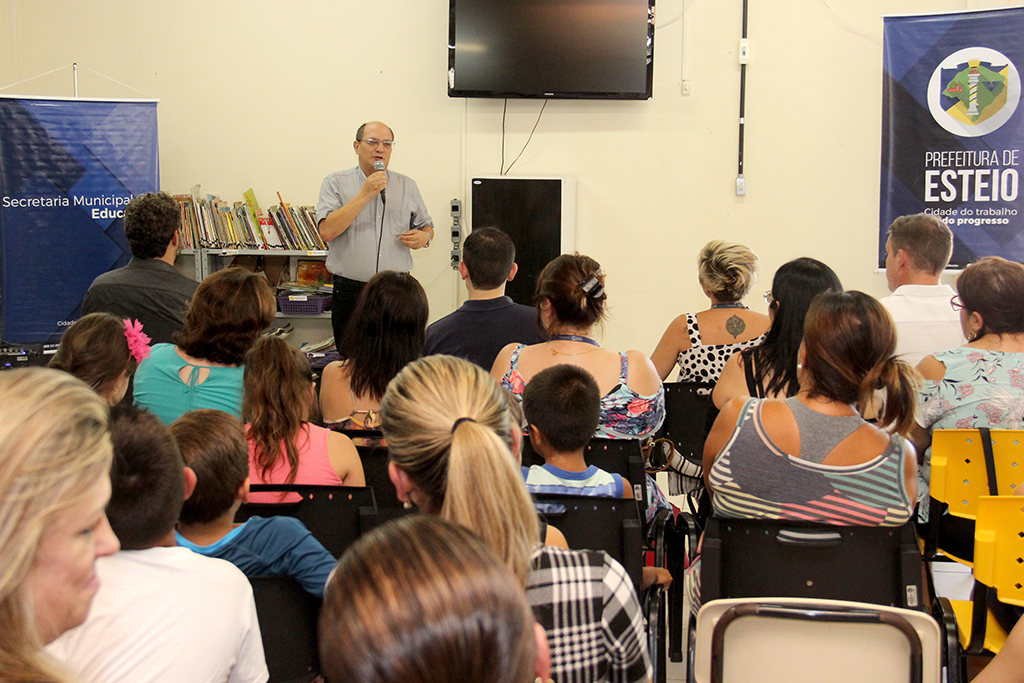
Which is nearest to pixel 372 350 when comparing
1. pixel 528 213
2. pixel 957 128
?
pixel 528 213

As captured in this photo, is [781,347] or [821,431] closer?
[821,431]

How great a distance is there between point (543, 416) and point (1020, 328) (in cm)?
160

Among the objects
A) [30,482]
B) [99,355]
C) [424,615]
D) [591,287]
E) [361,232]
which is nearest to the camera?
[424,615]

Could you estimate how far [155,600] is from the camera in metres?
1.26

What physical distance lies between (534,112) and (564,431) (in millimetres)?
3957

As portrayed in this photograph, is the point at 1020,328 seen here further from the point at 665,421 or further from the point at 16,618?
the point at 16,618

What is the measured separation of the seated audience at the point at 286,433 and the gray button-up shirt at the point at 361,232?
9.20 ft

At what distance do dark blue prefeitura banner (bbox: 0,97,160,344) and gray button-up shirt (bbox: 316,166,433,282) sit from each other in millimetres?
1132

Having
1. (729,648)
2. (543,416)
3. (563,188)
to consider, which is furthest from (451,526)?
(563,188)

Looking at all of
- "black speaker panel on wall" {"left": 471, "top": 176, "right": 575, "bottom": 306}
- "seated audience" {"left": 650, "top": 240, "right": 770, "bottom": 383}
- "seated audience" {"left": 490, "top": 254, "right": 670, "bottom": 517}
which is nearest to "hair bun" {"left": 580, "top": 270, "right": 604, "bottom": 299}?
"seated audience" {"left": 490, "top": 254, "right": 670, "bottom": 517}

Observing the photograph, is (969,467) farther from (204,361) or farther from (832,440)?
(204,361)

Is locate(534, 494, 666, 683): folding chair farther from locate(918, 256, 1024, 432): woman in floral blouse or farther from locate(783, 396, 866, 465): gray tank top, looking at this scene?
locate(918, 256, 1024, 432): woman in floral blouse

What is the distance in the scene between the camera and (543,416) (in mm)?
2086

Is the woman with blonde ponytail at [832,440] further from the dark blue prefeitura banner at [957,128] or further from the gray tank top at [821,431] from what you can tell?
A: the dark blue prefeitura banner at [957,128]
